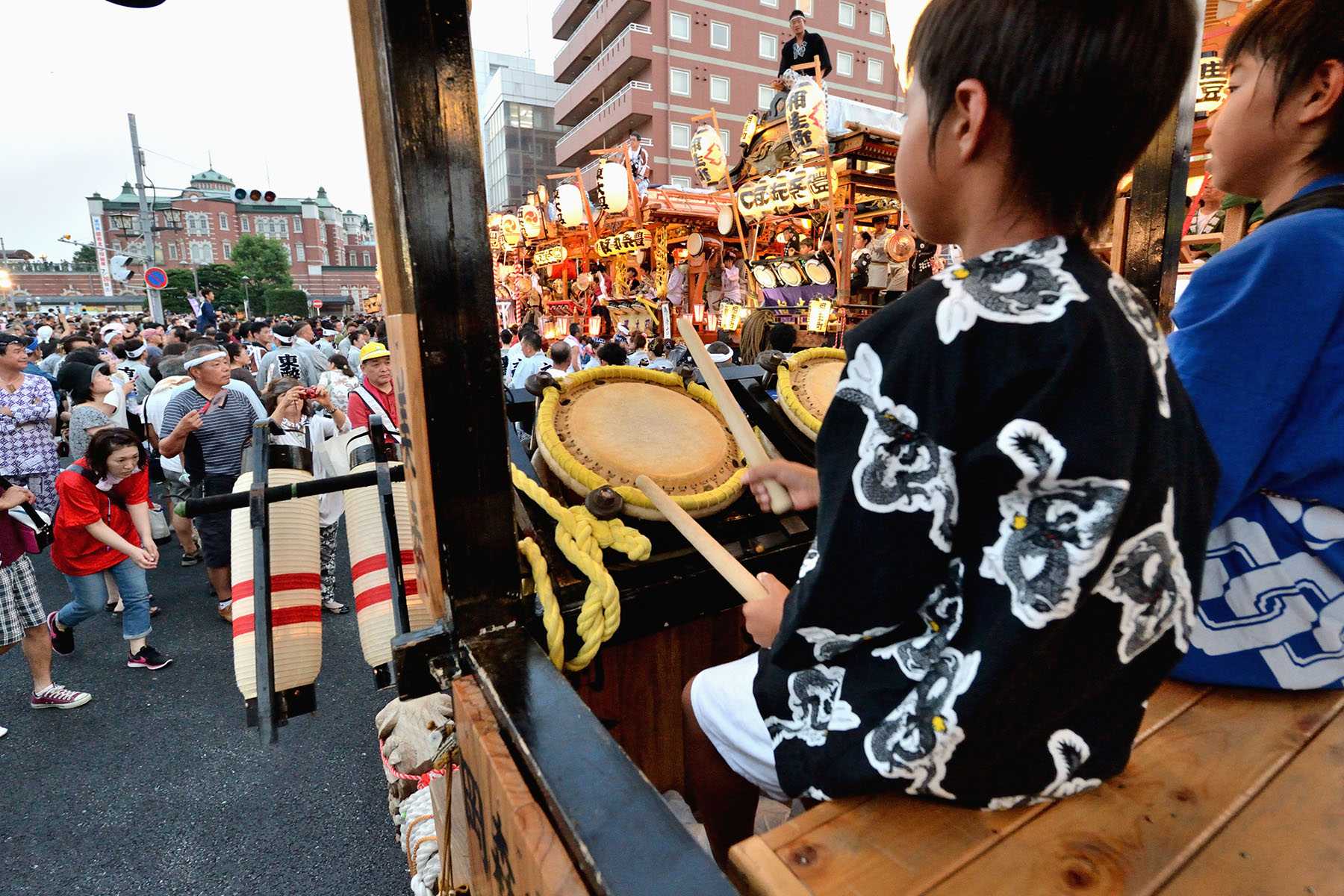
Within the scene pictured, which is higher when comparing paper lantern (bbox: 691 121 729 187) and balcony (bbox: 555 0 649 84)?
balcony (bbox: 555 0 649 84)

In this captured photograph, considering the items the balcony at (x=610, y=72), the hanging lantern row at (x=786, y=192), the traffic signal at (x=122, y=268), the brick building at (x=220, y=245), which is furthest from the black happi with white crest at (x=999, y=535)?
the brick building at (x=220, y=245)

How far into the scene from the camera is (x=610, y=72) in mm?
30625

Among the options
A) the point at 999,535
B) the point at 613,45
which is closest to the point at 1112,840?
the point at 999,535

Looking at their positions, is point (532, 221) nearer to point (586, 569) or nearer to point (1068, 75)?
point (586, 569)

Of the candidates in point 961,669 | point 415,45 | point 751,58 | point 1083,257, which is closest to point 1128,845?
point 961,669

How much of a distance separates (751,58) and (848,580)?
3568 centimetres

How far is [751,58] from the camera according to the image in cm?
3086

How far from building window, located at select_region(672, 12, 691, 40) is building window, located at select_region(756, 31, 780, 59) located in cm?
377

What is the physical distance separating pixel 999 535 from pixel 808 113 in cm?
1012

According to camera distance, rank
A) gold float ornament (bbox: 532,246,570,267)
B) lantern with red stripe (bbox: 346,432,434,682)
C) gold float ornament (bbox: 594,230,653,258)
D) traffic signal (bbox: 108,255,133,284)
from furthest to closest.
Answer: traffic signal (bbox: 108,255,133,284) < gold float ornament (bbox: 532,246,570,267) < gold float ornament (bbox: 594,230,653,258) < lantern with red stripe (bbox: 346,432,434,682)

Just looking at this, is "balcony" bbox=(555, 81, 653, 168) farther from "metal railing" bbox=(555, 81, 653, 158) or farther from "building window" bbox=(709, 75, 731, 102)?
"building window" bbox=(709, 75, 731, 102)

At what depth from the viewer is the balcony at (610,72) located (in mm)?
28734

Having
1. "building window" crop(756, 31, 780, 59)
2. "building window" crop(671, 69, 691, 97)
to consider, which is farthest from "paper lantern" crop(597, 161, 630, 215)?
"building window" crop(756, 31, 780, 59)

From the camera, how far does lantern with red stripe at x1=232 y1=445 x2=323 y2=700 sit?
6.15ft
